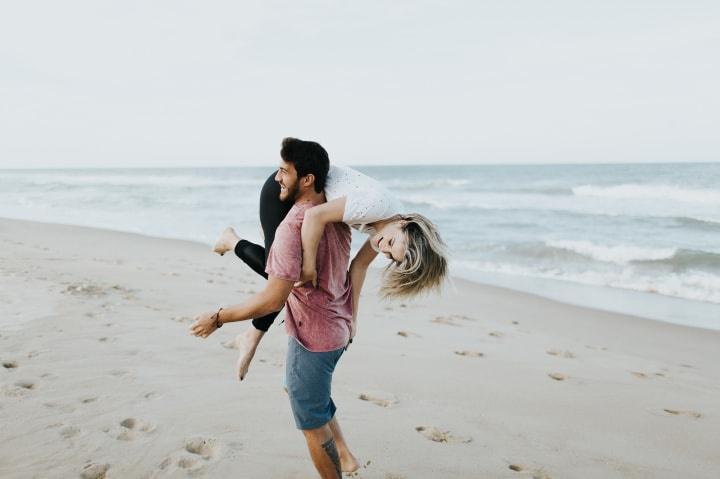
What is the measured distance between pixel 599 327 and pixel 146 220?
1570 centimetres

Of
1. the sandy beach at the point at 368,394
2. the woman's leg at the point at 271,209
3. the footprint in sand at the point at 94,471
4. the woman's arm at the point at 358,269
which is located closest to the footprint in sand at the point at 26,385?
the sandy beach at the point at 368,394

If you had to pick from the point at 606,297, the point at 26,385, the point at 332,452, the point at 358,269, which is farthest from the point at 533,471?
the point at 606,297

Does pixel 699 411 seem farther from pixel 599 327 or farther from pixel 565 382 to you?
pixel 599 327

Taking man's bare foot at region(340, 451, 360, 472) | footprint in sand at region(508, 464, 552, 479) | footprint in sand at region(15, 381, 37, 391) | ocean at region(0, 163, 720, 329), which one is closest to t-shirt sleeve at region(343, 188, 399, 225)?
man's bare foot at region(340, 451, 360, 472)

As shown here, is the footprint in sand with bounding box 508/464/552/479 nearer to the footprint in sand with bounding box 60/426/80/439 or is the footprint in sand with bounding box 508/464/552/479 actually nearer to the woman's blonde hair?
the woman's blonde hair

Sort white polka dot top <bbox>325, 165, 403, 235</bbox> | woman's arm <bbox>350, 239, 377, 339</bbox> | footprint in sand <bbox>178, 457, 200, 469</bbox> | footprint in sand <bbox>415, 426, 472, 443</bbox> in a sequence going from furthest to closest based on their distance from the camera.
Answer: footprint in sand <bbox>415, 426, 472, 443</bbox>, footprint in sand <bbox>178, 457, 200, 469</bbox>, woman's arm <bbox>350, 239, 377, 339</bbox>, white polka dot top <bbox>325, 165, 403, 235</bbox>

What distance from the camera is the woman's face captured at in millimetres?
2424

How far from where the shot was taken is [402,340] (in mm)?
5820

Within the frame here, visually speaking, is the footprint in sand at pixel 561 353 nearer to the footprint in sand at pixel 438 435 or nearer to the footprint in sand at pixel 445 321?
the footprint in sand at pixel 445 321

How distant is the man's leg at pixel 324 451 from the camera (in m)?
2.53

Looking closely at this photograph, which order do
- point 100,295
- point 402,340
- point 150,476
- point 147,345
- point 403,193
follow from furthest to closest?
point 403,193
point 100,295
point 402,340
point 147,345
point 150,476

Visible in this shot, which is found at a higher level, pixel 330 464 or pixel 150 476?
pixel 330 464

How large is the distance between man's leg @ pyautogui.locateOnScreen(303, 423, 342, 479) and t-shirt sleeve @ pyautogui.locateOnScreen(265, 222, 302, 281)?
0.76 meters

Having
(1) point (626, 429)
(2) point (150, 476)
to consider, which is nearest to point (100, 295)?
(2) point (150, 476)
